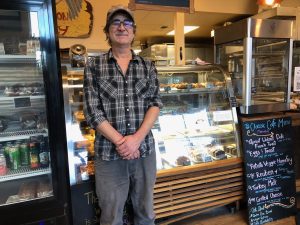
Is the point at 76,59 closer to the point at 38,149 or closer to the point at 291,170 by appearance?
the point at 38,149

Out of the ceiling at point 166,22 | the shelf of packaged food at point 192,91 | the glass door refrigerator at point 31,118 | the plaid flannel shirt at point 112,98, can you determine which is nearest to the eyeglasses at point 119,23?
the plaid flannel shirt at point 112,98

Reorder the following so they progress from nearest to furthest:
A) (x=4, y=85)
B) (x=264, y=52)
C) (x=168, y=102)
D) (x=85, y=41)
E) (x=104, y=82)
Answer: (x=104, y=82) < (x=4, y=85) < (x=168, y=102) < (x=264, y=52) < (x=85, y=41)

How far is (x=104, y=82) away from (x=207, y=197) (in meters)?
1.52

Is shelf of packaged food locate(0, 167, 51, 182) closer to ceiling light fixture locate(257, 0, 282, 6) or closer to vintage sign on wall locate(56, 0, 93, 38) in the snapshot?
vintage sign on wall locate(56, 0, 93, 38)

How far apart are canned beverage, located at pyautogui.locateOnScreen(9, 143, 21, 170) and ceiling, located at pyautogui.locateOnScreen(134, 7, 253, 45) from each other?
3438 millimetres

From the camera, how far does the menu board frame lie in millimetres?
2545

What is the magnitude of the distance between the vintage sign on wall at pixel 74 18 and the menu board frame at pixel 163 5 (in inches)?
43.2

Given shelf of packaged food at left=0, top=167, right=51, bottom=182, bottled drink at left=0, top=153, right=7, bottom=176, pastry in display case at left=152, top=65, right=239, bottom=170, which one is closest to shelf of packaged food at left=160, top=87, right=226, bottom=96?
pastry in display case at left=152, top=65, right=239, bottom=170

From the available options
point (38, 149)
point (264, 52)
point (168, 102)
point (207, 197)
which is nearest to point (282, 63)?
point (264, 52)

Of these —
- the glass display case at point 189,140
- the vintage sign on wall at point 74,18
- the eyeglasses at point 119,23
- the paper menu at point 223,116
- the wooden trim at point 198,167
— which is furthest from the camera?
the vintage sign on wall at point 74,18

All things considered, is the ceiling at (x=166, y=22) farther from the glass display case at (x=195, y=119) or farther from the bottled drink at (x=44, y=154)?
the bottled drink at (x=44, y=154)

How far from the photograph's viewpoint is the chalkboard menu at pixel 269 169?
2.50 meters

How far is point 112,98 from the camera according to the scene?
171 cm

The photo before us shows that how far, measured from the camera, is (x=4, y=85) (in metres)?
1.95
